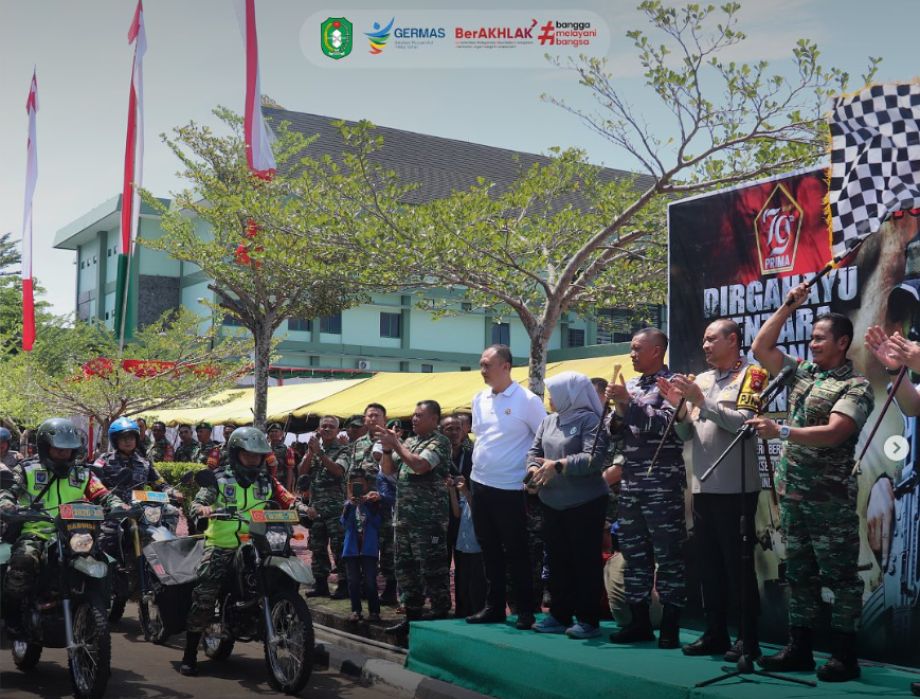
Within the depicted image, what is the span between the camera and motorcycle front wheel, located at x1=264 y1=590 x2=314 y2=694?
7.12m

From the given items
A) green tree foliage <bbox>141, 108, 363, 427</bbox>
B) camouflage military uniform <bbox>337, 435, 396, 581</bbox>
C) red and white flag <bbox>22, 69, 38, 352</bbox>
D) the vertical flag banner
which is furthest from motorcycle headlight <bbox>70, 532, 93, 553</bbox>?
red and white flag <bbox>22, 69, 38, 352</bbox>

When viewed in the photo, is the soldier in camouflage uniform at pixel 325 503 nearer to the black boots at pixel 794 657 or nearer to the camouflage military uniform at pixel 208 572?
the camouflage military uniform at pixel 208 572

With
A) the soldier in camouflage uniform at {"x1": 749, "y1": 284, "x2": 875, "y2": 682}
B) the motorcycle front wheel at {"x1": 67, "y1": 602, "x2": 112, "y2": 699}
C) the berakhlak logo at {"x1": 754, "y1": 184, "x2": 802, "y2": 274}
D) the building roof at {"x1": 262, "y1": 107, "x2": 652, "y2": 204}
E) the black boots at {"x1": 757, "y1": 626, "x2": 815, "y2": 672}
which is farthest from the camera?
the building roof at {"x1": 262, "y1": 107, "x2": 652, "y2": 204}

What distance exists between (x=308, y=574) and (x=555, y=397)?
6.91ft

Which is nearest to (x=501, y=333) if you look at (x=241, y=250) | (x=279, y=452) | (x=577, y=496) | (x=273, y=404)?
(x=273, y=404)

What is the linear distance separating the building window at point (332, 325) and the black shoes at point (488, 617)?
39.4 m

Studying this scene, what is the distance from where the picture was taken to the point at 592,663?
6262 mm

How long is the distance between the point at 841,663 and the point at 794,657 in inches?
11.0

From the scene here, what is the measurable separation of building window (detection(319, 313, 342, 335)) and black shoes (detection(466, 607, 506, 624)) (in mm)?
39400

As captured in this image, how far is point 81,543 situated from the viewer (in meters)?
7.24

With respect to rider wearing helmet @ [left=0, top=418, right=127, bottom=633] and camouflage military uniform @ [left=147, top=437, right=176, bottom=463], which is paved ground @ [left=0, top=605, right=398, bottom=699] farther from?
camouflage military uniform @ [left=147, top=437, right=176, bottom=463]

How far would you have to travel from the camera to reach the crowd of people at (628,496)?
18.9 feet

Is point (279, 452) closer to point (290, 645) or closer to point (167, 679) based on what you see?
point (167, 679)

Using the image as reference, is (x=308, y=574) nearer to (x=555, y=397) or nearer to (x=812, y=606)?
(x=555, y=397)
